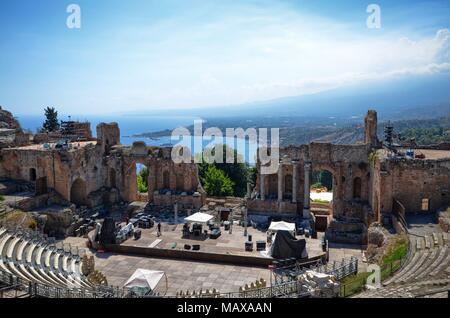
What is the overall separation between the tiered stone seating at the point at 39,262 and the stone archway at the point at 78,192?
11528 millimetres

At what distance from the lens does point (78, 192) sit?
39000mm

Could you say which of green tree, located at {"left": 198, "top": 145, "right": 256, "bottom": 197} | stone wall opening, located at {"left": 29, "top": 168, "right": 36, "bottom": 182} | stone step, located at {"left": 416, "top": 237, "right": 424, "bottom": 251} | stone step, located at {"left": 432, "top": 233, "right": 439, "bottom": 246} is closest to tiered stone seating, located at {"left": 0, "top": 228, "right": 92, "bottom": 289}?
stone wall opening, located at {"left": 29, "top": 168, "right": 36, "bottom": 182}

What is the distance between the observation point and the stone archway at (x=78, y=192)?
127 ft

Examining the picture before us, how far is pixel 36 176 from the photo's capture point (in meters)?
36.8

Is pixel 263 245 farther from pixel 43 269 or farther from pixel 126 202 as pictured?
pixel 126 202

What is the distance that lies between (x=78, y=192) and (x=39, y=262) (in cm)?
1601

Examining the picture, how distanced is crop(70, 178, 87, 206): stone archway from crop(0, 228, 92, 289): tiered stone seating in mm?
11528

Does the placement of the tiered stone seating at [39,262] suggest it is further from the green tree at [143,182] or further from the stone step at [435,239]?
the green tree at [143,182]

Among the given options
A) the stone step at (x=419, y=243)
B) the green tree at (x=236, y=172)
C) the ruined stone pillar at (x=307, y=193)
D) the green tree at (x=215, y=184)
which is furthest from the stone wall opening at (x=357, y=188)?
the green tree at (x=236, y=172)

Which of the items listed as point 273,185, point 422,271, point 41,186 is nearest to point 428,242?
point 422,271

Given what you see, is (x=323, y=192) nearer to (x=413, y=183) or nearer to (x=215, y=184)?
(x=215, y=184)

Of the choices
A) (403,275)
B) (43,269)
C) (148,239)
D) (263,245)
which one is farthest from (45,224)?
(403,275)

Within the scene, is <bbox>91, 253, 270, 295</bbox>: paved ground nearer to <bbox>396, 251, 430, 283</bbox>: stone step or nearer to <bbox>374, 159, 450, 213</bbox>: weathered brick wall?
<bbox>396, 251, 430, 283</bbox>: stone step
